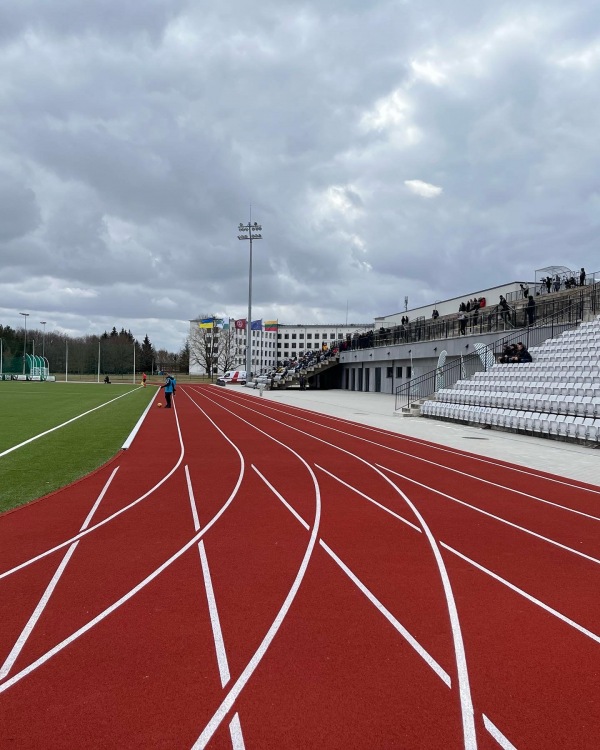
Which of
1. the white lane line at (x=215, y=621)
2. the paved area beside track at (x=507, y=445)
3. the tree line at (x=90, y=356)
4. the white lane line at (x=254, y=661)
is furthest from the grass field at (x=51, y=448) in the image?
the tree line at (x=90, y=356)

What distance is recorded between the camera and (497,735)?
116 inches

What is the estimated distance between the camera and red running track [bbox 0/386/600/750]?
3039mm

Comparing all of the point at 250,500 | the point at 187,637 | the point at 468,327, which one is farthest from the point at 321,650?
the point at 468,327

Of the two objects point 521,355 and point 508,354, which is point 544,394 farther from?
point 508,354

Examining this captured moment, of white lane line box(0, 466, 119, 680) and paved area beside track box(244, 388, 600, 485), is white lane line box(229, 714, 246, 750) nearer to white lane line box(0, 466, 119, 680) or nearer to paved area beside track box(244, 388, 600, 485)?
white lane line box(0, 466, 119, 680)

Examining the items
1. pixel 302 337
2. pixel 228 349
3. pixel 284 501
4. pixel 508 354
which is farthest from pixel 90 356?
pixel 284 501

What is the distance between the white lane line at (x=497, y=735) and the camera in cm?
287

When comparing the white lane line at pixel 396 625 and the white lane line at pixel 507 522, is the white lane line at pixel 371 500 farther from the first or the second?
the white lane line at pixel 396 625

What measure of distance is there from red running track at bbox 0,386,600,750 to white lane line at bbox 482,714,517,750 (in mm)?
12

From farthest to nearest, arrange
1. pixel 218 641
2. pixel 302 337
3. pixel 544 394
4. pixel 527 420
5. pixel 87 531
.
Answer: pixel 302 337
pixel 544 394
pixel 527 420
pixel 87 531
pixel 218 641

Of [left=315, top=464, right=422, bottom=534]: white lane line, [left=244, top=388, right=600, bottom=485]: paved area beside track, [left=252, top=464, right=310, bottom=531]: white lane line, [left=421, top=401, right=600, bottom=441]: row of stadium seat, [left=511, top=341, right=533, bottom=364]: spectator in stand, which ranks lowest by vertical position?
[left=252, top=464, right=310, bottom=531]: white lane line

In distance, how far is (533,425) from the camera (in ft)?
55.2

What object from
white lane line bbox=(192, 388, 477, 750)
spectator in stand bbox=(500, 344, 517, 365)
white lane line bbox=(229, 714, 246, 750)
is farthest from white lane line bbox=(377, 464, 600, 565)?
spectator in stand bbox=(500, 344, 517, 365)

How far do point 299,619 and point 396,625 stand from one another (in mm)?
783
